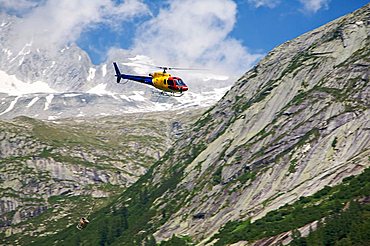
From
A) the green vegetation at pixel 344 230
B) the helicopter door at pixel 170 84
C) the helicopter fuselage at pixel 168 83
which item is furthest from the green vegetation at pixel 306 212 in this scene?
the helicopter door at pixel 170 84

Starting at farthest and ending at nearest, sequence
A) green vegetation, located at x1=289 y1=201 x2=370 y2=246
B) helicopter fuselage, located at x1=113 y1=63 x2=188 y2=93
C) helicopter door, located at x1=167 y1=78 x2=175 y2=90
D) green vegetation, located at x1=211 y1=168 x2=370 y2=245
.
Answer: green vegetation, located at x1=211 y1=168 x2=370 y2=245 < green vegetation, located at x1=289 y1=201 x2=370 y2=246 < helicopter door, located at x1=167 y1=78 x2=175 y2=90 < helicopter fuselage, located at x1=113 y1=63 x2=188 y2=93

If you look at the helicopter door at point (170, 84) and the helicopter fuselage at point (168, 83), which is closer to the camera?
the helicopter fuselage at point (168, 83)

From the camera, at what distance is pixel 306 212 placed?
15838 centimetres

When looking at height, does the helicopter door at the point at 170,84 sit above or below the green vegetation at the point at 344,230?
above

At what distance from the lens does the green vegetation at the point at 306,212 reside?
5881 inches

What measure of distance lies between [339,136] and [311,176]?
19505 millimetres

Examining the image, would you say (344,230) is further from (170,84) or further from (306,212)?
(170,84)

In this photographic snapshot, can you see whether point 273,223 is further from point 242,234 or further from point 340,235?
point 340,235

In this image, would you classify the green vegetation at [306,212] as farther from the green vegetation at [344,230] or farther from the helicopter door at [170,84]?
the helicopter door at [170,84]

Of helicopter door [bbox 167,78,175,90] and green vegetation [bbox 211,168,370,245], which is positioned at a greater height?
helicopter door [bbox 167,78,175,90]

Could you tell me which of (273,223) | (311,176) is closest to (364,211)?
(273,223)

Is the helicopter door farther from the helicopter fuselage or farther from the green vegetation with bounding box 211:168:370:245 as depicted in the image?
the green vegetation with bounding box 211:168:370:245

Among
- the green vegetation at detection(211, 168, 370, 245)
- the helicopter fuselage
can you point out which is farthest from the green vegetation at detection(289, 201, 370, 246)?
the helicopter fuselage

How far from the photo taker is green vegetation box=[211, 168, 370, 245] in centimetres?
14938
